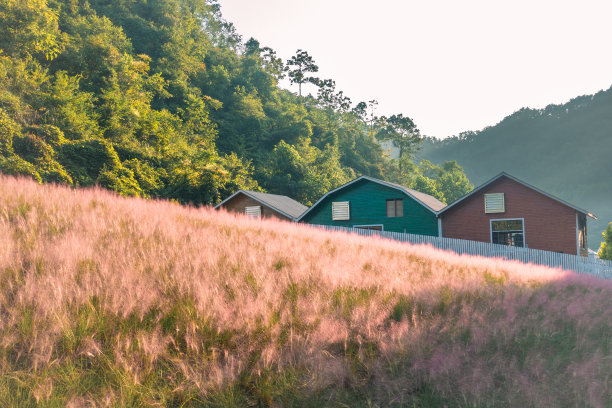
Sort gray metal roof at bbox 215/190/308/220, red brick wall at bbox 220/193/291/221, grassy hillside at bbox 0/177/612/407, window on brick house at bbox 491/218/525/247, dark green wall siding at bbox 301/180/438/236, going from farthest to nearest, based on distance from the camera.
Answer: red brick wall at bbox 220/193/291/221, gray metal roof at bbox 215/190/308/220, dark green wall siding at bbox 301/180/438/236, window on brick house at bbox 491/218/525/247, grassy hillside at bbox 0/177/612/407

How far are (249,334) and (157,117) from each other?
4093 cm

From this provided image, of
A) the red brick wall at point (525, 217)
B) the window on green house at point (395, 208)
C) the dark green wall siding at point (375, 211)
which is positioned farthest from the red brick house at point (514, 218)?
the window on green house at point (395, 208)

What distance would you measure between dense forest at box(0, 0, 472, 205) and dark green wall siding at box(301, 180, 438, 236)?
10475 mm

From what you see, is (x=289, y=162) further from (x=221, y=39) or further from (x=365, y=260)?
(x=221, y=39)

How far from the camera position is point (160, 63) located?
53.6m

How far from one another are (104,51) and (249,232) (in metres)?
37.1

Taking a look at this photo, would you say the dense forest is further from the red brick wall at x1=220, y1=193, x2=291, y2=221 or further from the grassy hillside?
the grassy hillside

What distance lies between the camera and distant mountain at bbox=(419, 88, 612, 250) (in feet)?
396

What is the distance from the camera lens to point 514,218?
85.2 ft

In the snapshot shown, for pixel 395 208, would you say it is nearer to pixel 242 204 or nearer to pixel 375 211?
pixel 375 211

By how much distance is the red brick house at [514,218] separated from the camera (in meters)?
24.6

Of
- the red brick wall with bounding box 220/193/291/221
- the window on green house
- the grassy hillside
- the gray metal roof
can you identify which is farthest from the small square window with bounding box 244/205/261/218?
the grassy hillside

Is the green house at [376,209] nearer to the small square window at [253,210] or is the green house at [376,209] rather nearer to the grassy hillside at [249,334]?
the small square window at [253,210]

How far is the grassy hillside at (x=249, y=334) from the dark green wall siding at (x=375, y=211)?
22167mm
